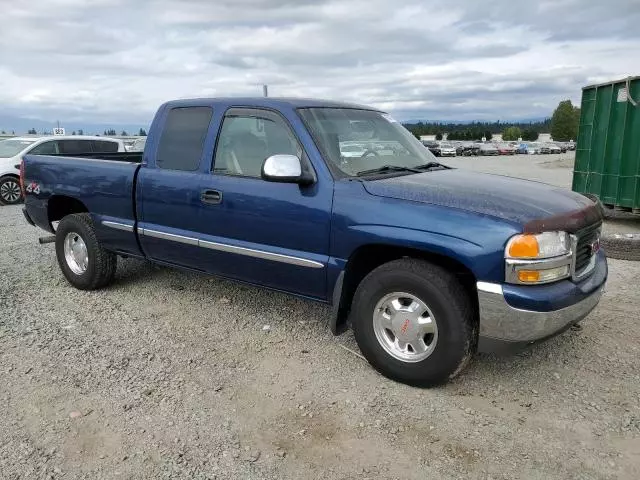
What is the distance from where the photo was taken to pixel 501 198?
3.56m

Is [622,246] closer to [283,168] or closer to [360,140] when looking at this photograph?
[360,140]

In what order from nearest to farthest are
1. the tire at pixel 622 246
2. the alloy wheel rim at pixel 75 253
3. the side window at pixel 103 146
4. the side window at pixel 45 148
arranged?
the alloy wheel rim at pixel 75 253, the tire at pixel 622 246, the side window at pixel 45 148, the side window at pixel 103 146

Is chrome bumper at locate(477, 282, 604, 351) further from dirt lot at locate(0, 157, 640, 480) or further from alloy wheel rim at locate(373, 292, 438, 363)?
dirt lot at locate(0, 157, 640, 480)

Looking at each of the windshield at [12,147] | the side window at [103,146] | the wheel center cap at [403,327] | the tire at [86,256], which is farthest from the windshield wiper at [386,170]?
the windshield at [12,147]

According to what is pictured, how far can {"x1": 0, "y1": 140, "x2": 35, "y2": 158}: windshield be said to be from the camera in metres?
13.5

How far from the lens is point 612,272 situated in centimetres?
624

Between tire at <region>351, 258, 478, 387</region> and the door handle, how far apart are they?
1.38 metres

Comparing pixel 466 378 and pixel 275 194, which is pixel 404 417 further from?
pixel 275 194

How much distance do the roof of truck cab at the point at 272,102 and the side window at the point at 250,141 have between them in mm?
66

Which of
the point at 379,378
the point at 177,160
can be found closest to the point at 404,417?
the point at 379,378

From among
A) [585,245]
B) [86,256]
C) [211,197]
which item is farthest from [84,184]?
[585,245]

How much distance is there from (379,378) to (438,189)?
1.33 m

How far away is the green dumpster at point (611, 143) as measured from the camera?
347 inches

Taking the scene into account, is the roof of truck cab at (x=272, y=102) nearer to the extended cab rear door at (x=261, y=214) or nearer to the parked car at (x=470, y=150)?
the extended cab rear door at (x=261, y=214)
